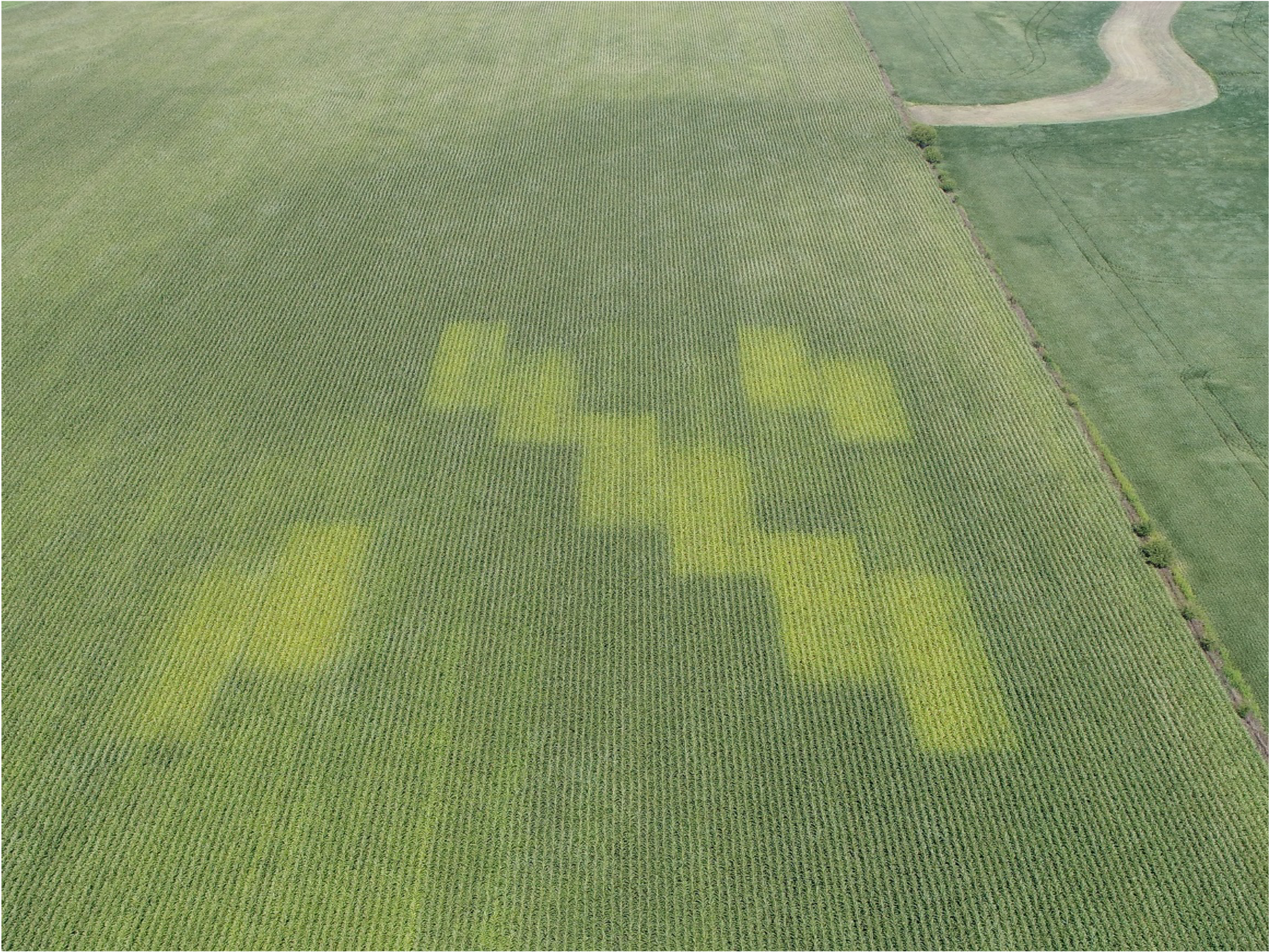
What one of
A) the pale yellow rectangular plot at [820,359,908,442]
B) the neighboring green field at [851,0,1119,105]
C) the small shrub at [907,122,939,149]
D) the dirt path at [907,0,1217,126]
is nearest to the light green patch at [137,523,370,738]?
the pale yellow rectangular plot at [820,359,908,442]

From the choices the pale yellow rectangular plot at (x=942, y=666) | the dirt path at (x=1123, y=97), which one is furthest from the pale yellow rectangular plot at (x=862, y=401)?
the dirt path at (x=1123, y=97)

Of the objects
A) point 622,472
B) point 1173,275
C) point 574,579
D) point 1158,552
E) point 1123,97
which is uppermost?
point 1123,97

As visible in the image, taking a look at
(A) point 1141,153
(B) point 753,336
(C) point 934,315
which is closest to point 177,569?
(B) point 753,336

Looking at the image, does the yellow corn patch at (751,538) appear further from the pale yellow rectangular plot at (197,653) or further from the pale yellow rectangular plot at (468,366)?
the pale yellow rectangular plot at (197,653)

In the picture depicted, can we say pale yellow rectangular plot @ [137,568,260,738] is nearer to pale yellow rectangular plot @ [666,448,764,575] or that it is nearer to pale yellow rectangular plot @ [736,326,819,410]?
pale yellow rectangular plot @ [666,448,764,575]

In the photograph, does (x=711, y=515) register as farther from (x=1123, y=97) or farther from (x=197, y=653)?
(x=1123, y=97)

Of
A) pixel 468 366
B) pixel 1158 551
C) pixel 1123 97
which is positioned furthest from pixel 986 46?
pixel 468 366

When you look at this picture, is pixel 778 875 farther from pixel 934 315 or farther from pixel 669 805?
pixel 934 315
